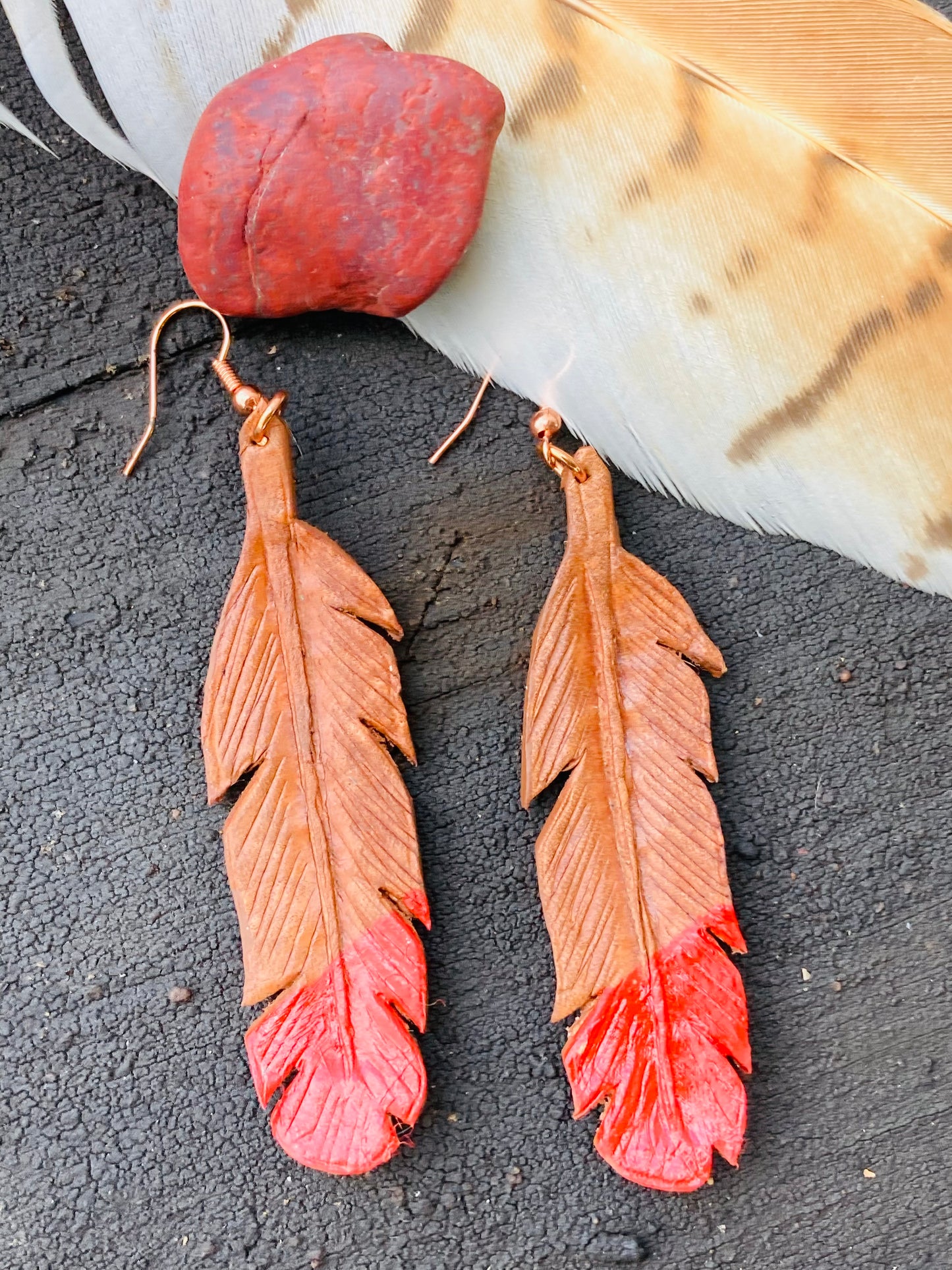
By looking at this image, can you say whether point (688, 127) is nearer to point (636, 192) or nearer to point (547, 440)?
point (636, 192)

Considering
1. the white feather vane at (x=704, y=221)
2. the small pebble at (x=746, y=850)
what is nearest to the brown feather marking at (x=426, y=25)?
the white feather vane at (x=704, y=221)

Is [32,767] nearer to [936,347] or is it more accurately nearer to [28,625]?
[28,625]

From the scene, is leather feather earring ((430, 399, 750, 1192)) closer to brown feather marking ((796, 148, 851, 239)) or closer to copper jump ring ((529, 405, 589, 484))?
copper jump ring ((529, 405, 589, 484))

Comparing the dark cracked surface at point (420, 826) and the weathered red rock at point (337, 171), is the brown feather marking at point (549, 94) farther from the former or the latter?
the dark cracked surface at point (420, 826)

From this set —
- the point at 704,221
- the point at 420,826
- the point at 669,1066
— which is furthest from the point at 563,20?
the point at 669,1066

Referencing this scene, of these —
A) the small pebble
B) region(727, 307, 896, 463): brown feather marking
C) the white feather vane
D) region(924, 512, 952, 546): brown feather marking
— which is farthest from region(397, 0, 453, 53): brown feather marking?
the small pebble

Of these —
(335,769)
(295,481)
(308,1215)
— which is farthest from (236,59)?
(308,1215)
